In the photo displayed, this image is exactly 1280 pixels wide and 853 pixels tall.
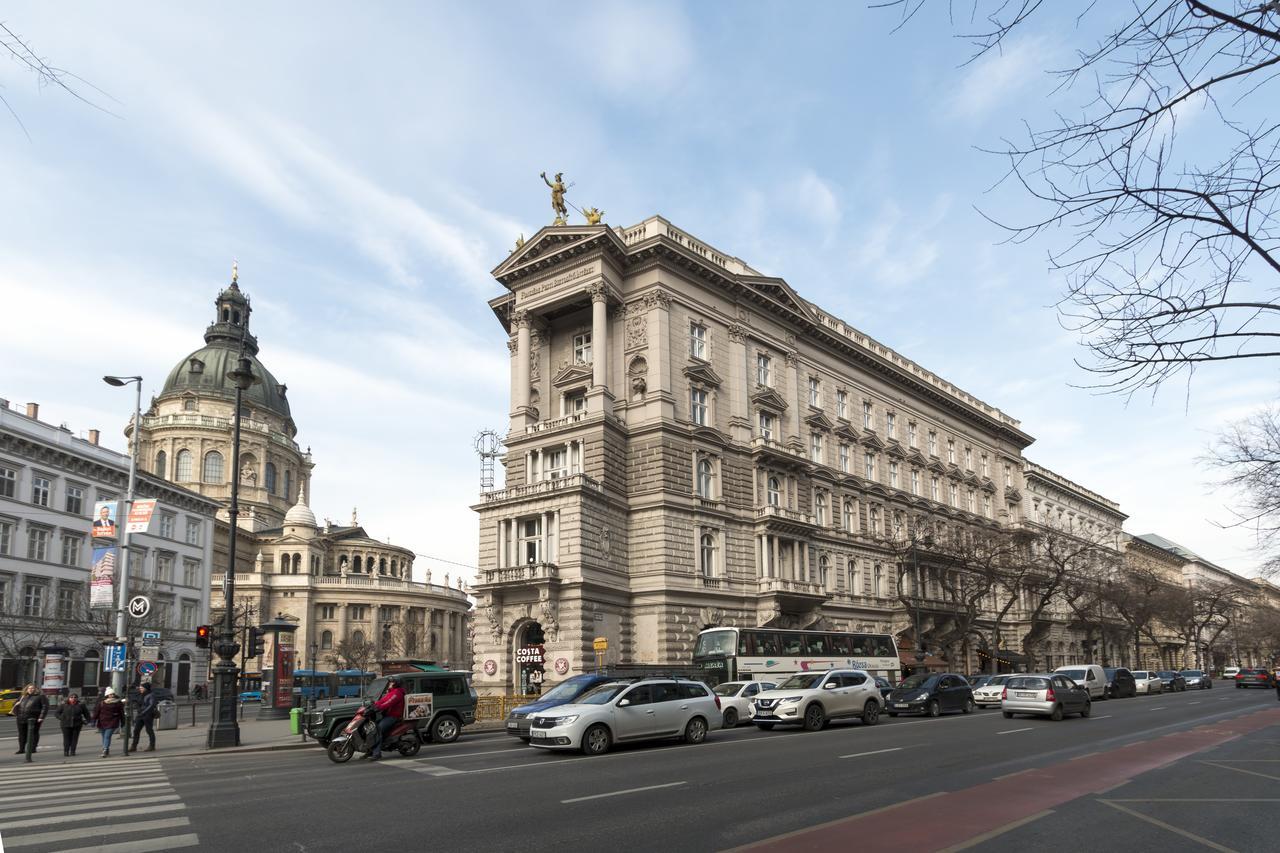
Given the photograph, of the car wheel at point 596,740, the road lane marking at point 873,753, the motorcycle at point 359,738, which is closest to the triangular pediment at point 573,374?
the motorcycle at point 359,738

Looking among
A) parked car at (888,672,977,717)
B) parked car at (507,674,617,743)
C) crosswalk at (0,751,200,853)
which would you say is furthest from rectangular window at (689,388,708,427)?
crosswalk at (0,751,200,853)

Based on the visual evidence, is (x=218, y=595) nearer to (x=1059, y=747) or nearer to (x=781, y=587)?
(x=781, y=587)

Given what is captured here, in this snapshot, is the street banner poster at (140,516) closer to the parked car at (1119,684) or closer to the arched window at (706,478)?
the arched window at (706,478)

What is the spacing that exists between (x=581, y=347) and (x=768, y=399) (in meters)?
11.0

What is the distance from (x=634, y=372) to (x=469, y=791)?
34.7 metres

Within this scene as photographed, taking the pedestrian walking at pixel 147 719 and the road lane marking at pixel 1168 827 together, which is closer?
the road lane marking at pixel 1168 827

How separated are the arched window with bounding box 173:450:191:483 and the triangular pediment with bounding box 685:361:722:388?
262 feet

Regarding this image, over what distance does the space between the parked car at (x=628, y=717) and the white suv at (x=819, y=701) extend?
12.7 ft

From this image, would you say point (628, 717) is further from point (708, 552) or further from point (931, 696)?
point (708, 552)

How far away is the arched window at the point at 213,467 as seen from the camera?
106812 mm

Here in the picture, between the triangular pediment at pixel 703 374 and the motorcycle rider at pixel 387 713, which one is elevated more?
the triangular pediment at pixel 703 374

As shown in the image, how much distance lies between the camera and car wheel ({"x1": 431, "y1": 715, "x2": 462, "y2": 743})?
24939 mm

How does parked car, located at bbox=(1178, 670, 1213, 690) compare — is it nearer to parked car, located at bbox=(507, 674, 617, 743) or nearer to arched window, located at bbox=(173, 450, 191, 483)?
parked car, located at bbox=(507, 674, 617, 743)

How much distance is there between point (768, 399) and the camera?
52000 millimetres
